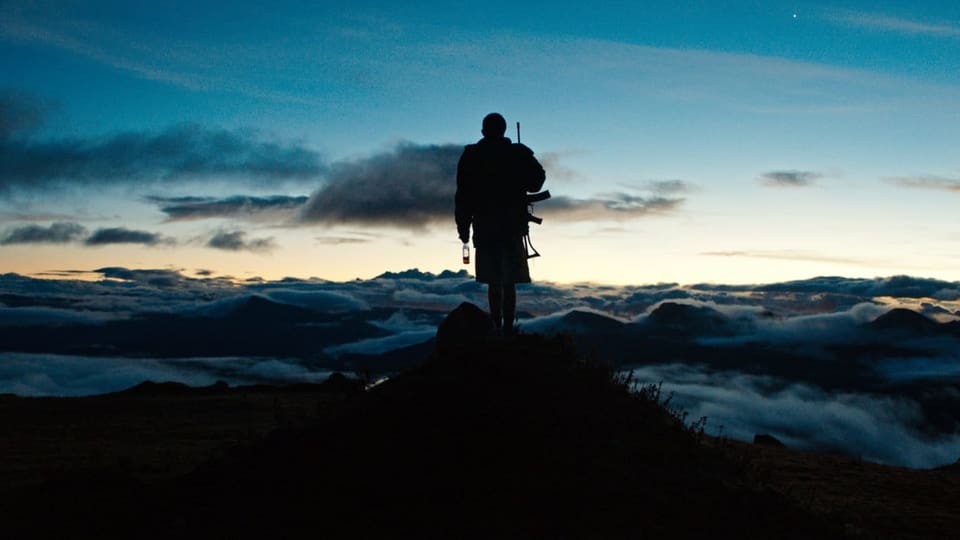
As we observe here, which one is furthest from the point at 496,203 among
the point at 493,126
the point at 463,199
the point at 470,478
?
the point at 470,478

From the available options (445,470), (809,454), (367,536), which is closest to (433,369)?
(445,470)

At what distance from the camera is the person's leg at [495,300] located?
13.3 meters

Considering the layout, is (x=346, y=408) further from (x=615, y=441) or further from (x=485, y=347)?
(x=615, y=441)

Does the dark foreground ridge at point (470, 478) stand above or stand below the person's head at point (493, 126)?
→ below

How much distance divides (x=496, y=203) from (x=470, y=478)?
5.59m

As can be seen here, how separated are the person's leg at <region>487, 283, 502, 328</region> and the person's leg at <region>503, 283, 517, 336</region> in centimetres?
7

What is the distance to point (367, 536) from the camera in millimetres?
7992

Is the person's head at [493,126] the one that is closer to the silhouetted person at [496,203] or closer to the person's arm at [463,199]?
the silhouetted person at [496,203]

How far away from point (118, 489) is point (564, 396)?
6.86 metres

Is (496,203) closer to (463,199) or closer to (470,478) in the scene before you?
(463,199)

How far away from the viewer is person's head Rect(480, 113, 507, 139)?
13.3 meters

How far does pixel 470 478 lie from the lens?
890 centimetres

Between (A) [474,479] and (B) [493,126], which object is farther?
(B) [493,126]

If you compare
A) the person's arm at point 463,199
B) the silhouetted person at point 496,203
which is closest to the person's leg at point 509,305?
the silhouetted person at point 496,203
